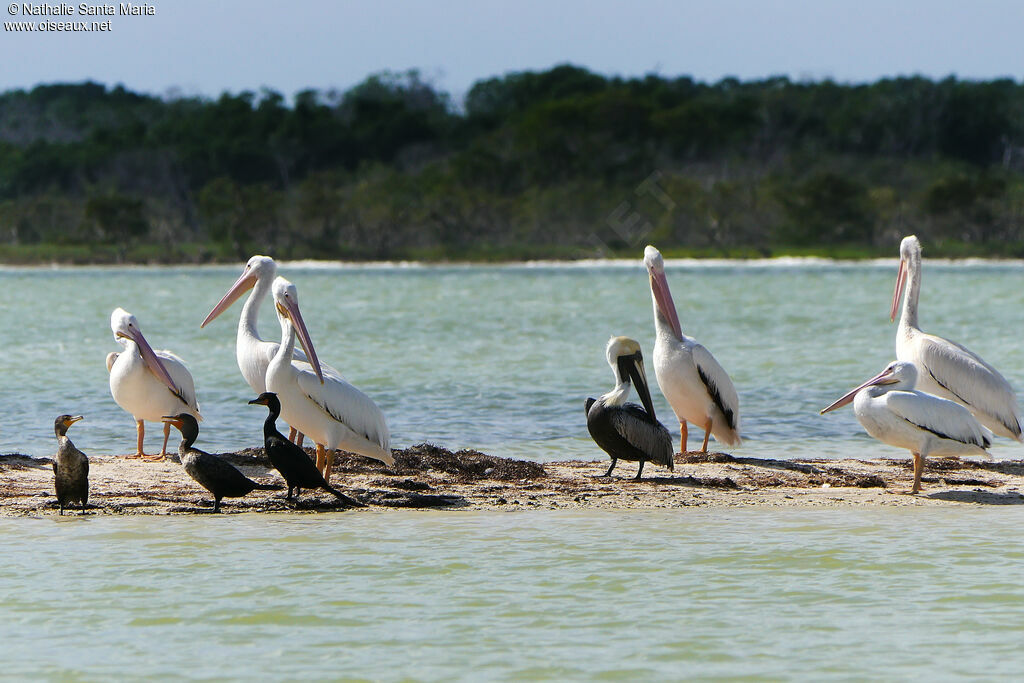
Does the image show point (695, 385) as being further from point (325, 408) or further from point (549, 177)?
point (549, 177)

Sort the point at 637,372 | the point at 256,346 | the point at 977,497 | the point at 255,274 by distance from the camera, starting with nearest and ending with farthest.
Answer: the point at 977,497 < the point at 637,372 < the point at 256,346 < the point at 255,274

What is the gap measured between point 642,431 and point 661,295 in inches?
67.3

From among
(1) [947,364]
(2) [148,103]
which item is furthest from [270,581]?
(2) [148,103]

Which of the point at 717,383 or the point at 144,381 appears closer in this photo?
the point at 144,381

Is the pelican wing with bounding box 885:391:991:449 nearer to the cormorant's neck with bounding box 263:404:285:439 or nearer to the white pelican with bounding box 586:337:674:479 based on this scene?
the white pelican with bounding box 586:337:674:479

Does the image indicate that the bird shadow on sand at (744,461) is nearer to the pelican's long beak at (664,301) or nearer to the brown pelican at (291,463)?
the pelican's long beak at (664,301)

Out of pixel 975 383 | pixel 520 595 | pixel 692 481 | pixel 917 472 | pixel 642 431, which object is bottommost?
pixel 520 595

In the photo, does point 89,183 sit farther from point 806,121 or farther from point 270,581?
point 270,581

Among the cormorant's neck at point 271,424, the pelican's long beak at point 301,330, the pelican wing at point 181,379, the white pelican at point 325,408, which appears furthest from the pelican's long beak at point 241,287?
the cormorant's neck at point 271,424

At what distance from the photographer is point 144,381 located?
8.38 meters

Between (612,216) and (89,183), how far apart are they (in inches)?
1006

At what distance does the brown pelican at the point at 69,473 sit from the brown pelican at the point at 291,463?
2.54ft

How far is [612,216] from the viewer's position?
2527 inches

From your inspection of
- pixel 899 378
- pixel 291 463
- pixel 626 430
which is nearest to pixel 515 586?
pixel 291 463
